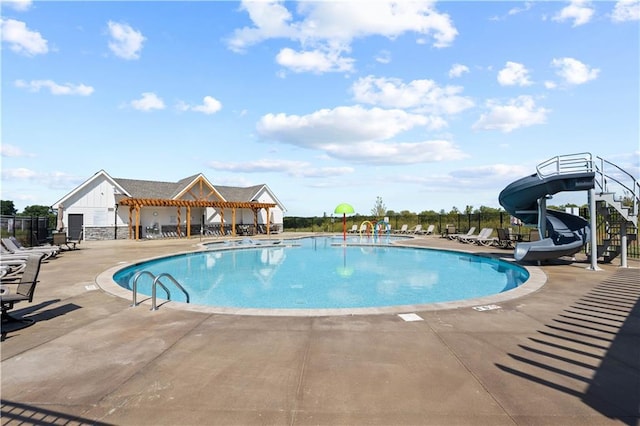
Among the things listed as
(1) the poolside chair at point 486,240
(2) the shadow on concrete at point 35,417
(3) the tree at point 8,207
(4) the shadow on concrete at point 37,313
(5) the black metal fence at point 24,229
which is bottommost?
(4) the shadow on concrete at point 37,313

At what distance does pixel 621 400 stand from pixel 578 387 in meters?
0.32

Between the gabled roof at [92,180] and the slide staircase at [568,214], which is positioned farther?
the gabled roof at [92,180]

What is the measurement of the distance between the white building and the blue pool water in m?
10.6

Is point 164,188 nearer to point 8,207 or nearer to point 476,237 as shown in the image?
point 476,237

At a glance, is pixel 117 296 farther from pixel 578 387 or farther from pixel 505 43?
pixel 505 43

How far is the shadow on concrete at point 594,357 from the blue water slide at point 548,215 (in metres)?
5.23

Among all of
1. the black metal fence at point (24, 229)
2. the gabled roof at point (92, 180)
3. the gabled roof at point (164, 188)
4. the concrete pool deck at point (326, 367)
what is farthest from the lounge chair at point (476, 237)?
the gabled roof at point (92, 180)

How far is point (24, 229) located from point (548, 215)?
25.9 m

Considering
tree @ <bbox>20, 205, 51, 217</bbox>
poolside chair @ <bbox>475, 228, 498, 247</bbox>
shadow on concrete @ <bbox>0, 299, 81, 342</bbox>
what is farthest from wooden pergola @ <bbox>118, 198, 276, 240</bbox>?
tree @ <bbox>20, 205, 51, 217</bbox>

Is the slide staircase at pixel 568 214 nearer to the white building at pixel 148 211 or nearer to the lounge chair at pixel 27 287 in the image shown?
the lounge chair at pixel 27 287

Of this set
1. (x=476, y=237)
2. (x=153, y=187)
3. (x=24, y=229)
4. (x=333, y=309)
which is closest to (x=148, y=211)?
(x=153, y=187)

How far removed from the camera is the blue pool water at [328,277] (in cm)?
911

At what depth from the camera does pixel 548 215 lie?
45.4ft

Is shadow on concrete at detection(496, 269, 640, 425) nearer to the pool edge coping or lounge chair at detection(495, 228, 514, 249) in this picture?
the pool edge coping
